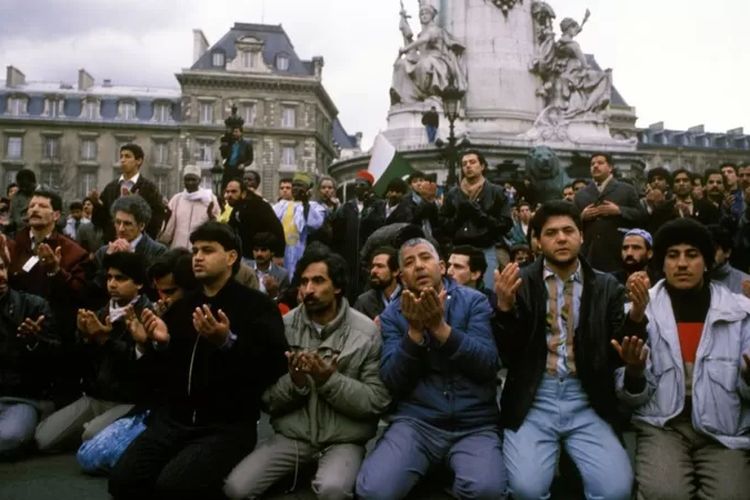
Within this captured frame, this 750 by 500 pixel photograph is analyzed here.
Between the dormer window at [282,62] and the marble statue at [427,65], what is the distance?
125ft

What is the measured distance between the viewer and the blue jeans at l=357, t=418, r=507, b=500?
14.2ft

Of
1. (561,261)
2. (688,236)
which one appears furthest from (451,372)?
(688,236)

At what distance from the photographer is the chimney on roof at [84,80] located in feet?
197

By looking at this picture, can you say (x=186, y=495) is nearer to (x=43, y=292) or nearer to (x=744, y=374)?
(x=43, y=292)

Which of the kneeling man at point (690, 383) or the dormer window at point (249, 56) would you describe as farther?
the dormer window at point (249, 56)

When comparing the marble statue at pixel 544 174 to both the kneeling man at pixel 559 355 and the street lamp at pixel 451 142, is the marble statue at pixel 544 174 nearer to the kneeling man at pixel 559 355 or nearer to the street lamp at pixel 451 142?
the street lamp at pixel 451 142

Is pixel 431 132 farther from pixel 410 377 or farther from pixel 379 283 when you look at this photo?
pixel 410 377

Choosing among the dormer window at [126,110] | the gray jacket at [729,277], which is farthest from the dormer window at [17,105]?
the gray jacket at [729,277]

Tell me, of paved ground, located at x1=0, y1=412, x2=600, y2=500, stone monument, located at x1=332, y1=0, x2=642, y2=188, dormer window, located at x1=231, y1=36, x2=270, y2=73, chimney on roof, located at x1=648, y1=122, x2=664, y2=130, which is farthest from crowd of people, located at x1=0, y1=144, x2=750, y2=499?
chimney on roof, located at x1=648, y1=122, x2=664, y2=130

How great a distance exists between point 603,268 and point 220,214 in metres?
4.69

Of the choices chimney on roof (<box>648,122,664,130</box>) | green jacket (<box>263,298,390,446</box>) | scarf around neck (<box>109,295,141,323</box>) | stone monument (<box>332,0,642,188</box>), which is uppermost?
chimney on roof (<box>648,122,664,130</box>)

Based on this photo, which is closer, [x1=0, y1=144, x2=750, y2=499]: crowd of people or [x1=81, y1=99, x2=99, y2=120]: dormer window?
[x1=0, y1=144, x2=750, y2=499]: crowd of people

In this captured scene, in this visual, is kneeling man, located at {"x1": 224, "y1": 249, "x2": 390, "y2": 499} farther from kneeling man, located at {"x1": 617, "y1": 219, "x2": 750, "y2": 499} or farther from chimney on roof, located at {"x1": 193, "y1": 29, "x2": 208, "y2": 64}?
chimney on roof, located at {"x1": 193, "y1": 29, "x2": 208, "y2": 64}

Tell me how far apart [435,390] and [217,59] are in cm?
5447
